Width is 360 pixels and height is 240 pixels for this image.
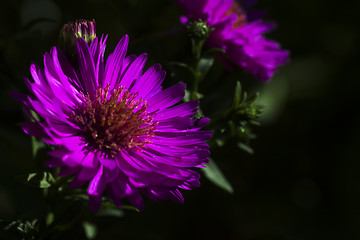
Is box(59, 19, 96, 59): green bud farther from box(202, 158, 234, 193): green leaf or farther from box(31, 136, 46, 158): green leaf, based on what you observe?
box(202, 158, 234, 193): green leaf

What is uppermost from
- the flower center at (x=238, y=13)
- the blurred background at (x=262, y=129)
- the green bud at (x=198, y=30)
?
the green bud at (x=198, y=30)

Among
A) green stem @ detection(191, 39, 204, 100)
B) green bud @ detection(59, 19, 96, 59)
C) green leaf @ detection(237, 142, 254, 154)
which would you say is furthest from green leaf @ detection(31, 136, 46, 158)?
green leaf @ detection(237, 142, 254, 154)

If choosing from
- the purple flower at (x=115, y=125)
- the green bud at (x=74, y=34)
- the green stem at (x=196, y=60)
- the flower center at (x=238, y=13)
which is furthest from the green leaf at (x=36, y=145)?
the flower center at (x=238, y=13)

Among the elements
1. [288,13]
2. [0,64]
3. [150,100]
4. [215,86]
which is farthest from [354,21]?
[0,64]

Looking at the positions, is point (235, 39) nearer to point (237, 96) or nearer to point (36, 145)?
point (237, 96)

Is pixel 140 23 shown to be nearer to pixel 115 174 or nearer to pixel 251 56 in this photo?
pixel 251 56

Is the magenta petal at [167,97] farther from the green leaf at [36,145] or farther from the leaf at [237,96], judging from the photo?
the green leaf at [36,145]
